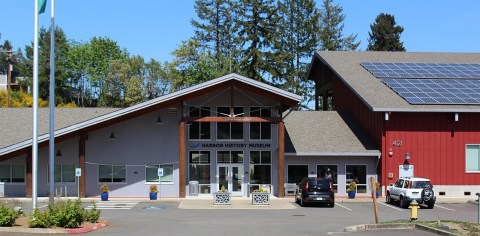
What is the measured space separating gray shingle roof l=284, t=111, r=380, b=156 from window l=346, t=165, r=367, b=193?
1355 millimetres

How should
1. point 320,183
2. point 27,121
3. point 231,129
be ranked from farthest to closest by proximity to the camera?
1. point 27,121
2. point 231,129
3. point 320,183

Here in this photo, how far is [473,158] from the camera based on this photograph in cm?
4075

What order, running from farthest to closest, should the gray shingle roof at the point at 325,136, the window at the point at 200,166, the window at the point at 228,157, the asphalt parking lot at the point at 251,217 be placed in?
the window at the point at 228,157 < the window at the point at 200,166 < the gray shingle roof at the point at 325,136 < the asphalt parking lot at the point at 251,217

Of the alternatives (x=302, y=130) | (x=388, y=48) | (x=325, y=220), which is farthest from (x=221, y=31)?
(x=325, y=220)

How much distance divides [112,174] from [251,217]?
1495 cm

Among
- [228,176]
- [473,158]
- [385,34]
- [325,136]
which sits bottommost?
[228,176]

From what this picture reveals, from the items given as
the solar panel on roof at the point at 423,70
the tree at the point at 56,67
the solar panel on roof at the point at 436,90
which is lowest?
the solar panel on roof at the point at 436,90

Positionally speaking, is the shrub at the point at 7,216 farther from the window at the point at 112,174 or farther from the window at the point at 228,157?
the window at the point at 228,157

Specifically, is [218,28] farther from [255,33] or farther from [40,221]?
[40,221]

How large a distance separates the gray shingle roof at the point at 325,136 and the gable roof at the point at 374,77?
306cm

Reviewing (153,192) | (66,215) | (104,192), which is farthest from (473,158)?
(66,215)

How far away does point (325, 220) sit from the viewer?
87.5ft

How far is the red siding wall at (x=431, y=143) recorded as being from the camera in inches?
1578

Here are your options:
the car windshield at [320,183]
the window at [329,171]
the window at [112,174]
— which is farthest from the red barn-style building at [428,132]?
the window at [112,174]
